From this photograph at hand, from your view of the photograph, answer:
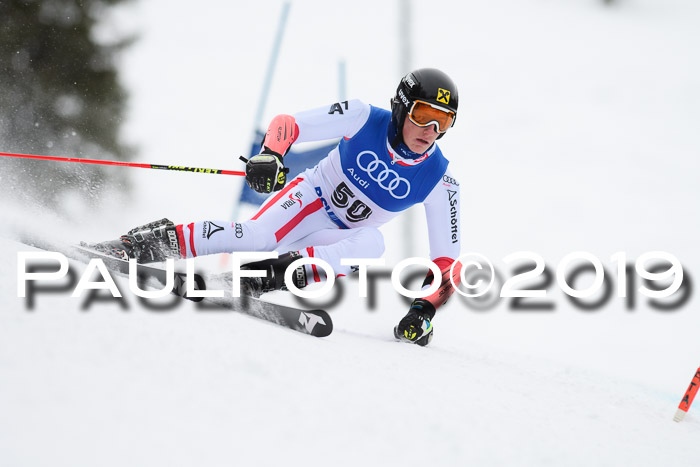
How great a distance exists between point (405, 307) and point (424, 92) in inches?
96.1

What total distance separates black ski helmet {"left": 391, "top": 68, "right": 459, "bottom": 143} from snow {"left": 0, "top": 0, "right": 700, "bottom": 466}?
112 centimetres

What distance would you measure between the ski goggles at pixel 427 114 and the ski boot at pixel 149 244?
1.27 metres

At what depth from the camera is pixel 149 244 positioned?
9.11 feet

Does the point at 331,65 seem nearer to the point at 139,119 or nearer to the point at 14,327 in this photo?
the point at 139,119

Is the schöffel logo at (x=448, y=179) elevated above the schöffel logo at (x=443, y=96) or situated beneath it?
situated beneath

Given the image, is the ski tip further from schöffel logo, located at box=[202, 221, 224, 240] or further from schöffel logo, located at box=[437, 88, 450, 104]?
schöffel logo, located at box=[437, 88, 450, 104]

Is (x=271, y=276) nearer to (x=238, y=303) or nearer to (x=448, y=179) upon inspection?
(x=238, y=303)

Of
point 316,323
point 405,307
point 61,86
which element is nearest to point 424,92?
point 316,323

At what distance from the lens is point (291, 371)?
165 centimetres

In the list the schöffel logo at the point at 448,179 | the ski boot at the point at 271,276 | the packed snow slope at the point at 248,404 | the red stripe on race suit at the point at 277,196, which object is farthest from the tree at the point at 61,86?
the packed snow slope at the point at 248,404

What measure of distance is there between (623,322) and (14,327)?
557 cm

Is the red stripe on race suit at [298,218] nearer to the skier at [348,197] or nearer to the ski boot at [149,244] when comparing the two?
Result: the skier at [348,197]

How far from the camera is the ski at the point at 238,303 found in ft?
7.56

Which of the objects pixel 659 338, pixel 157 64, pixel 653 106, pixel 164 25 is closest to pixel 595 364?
pixel 659 338
